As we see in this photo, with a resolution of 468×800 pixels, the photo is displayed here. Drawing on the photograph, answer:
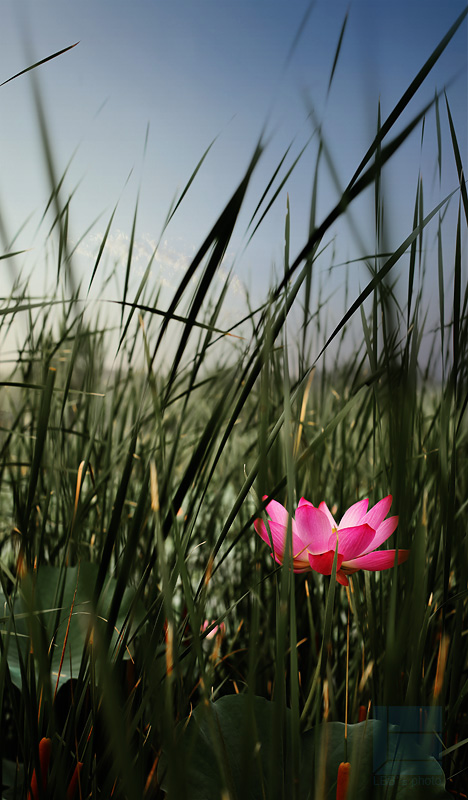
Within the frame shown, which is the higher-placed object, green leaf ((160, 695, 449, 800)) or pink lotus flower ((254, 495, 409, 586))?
pink lotus flower ((254, 495, 409, 586))

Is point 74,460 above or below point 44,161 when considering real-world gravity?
below

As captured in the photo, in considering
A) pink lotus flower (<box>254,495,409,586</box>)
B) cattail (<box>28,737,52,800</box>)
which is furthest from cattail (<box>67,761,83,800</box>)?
pink lotus flower (<box>254,495,409,586</box>)

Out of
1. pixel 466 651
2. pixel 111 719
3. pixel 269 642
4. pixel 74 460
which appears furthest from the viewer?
pixel 74 460

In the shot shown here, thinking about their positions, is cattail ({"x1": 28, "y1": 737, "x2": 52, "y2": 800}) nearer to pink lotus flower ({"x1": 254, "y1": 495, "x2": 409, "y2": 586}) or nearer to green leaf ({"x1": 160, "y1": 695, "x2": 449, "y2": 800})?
green leaf ({"x1": 160, "y1": 695, "x2": 449, "y2": 800})

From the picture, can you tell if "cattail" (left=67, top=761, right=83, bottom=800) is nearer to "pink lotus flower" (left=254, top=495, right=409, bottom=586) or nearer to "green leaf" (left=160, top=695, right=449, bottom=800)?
"green leaf" (left=160, top=695, right=449, bottom=800)

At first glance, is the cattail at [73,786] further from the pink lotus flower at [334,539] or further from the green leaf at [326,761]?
the pink lotus flower at [334,539]

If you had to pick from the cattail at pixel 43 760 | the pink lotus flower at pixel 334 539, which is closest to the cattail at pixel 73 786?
the cattail at pixel 43 760

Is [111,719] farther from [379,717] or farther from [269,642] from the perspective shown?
[269,642]

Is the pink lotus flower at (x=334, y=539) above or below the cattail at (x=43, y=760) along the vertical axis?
above

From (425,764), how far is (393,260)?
0.27 m

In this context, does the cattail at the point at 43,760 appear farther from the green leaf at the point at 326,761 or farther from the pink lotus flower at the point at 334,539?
the pink lotus flower at the point at 334,539

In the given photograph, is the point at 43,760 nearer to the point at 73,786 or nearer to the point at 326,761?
the point at 73,786

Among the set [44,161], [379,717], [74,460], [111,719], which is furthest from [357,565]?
[74,460]

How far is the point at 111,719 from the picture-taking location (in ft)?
0.48
